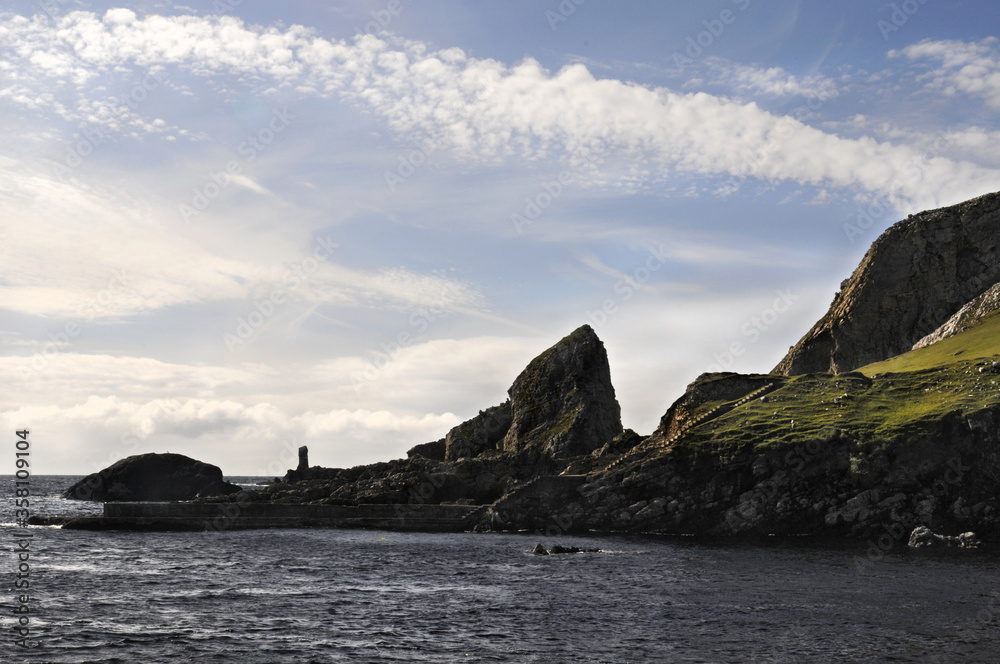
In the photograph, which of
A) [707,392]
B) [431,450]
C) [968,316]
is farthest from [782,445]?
[431,450]

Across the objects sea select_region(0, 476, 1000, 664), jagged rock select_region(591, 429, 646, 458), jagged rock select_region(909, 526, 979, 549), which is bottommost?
jagged rock select_region(909, 526, 979, 549)

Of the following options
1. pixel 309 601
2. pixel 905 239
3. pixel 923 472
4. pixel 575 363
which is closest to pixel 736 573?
pixel 309 601

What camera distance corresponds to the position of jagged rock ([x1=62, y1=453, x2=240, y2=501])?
179000 mm

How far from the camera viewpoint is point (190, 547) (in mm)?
71875

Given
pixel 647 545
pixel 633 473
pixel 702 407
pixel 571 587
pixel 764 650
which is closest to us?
pixel 764 650

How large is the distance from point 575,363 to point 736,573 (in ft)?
269

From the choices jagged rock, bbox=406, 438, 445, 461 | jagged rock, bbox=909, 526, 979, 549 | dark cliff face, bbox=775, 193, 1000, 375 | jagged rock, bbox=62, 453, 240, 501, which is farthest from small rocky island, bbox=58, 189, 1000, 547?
jagged rock, bbox=62, 453, 240, 501

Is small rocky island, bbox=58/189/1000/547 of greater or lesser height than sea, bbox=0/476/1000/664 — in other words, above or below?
above

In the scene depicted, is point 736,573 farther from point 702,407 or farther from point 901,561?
point 702,407

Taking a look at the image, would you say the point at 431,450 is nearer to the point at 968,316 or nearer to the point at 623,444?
the point at 623,444

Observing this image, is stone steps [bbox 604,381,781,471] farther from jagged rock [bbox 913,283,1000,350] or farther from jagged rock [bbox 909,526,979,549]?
jagged rock [bbox 913,283,1000,350]

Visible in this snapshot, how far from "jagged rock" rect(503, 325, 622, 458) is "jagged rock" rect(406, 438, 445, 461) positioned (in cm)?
1894

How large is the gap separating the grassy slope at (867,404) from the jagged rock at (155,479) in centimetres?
12776

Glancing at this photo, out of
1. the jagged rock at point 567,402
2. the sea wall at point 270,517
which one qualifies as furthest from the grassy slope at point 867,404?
the jagged rock at point 567,402
